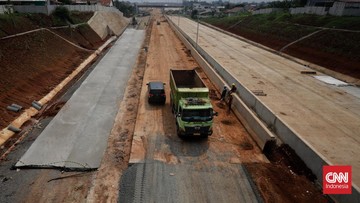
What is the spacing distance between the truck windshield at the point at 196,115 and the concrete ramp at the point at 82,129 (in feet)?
19.1

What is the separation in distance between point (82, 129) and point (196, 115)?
8.74 metres

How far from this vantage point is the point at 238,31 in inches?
3322

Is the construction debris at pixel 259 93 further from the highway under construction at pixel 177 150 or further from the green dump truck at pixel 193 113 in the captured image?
the green dump truck at pixel 193 113

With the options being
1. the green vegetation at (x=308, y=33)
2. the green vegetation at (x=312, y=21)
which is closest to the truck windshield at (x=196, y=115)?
the green vegetation at (x=308, y=33)

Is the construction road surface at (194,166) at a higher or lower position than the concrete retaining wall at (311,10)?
lower

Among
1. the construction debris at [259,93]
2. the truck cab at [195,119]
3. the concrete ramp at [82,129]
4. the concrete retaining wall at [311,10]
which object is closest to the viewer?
the concrete ramp at [82,129]

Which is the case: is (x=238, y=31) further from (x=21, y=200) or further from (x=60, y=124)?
(x=21, y=200)

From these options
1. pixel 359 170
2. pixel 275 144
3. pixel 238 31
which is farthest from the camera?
pixel 238 31

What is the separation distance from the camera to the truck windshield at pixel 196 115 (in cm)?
1817

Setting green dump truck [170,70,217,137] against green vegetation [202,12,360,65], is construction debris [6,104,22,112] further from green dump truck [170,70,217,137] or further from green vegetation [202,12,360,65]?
green vegetation [202,12,360,65]

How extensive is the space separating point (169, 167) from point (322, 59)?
3426 centimetres

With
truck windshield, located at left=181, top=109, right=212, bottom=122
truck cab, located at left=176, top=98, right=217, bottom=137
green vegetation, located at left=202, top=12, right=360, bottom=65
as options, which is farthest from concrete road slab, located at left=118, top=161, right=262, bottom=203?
green vegetation, located at left=202, top=12, right=360, bottom=65

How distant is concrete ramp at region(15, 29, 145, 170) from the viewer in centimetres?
1683

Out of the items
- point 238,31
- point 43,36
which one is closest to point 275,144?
point 43,36
